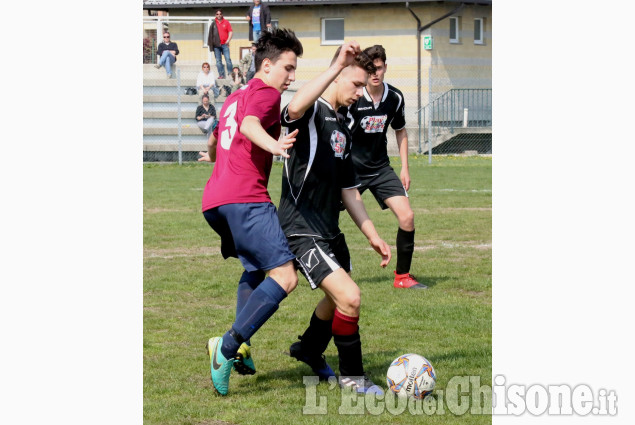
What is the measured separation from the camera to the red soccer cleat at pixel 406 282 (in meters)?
8.93

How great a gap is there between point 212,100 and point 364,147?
56.3ft

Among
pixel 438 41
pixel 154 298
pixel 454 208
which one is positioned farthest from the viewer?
pixel 438 41

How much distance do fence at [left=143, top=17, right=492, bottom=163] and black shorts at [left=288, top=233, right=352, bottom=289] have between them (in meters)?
20.0

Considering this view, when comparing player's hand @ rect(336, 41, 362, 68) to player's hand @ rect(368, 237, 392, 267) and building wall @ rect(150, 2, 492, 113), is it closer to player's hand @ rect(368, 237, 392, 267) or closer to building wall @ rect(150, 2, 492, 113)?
Result: player's hand @ rect(368, 237, 392, 267)

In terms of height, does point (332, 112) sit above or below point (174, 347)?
above

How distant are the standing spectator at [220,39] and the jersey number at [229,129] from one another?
21387 mm

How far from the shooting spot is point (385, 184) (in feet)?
30.4

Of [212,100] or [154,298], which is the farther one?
[212,100]

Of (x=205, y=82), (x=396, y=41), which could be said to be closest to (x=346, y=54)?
(x=205, y=82)

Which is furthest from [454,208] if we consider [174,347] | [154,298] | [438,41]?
[438,41]

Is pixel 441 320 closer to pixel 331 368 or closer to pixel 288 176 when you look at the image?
pixel 331 368

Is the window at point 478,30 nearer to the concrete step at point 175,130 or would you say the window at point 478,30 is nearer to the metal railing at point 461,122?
the metal railing at point 461,122

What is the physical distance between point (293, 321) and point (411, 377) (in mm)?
2148

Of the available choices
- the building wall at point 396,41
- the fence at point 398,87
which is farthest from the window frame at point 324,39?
the fence at point 398,87
